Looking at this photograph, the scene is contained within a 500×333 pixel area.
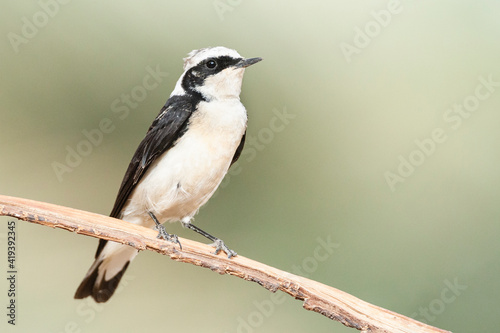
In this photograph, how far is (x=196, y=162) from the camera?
93.0 inches

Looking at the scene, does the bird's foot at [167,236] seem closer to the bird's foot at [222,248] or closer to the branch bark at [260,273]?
the branch bark at [260,273]

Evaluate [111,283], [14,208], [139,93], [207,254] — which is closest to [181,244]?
[207,254]

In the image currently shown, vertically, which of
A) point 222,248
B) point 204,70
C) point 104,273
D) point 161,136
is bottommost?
point 104,273

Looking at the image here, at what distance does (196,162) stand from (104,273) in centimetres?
82

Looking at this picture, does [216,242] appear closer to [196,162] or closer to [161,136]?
[196,162]

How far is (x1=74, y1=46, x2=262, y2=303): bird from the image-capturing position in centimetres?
239

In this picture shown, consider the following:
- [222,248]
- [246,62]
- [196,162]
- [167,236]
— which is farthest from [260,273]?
[246,62]

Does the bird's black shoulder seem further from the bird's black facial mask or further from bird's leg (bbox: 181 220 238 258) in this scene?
bird's leg (bbox: 181 220 238 258)

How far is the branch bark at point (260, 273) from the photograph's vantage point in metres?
1.91

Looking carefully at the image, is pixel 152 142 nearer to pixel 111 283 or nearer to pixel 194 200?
pixel 194 200

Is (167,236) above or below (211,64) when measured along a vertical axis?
below

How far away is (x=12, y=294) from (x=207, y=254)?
2.99 ft

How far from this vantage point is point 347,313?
1914 mm

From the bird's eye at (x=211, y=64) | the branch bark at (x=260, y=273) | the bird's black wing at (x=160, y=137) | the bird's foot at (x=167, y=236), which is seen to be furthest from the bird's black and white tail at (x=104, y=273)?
the bird's eye at (x=211, y=64)
